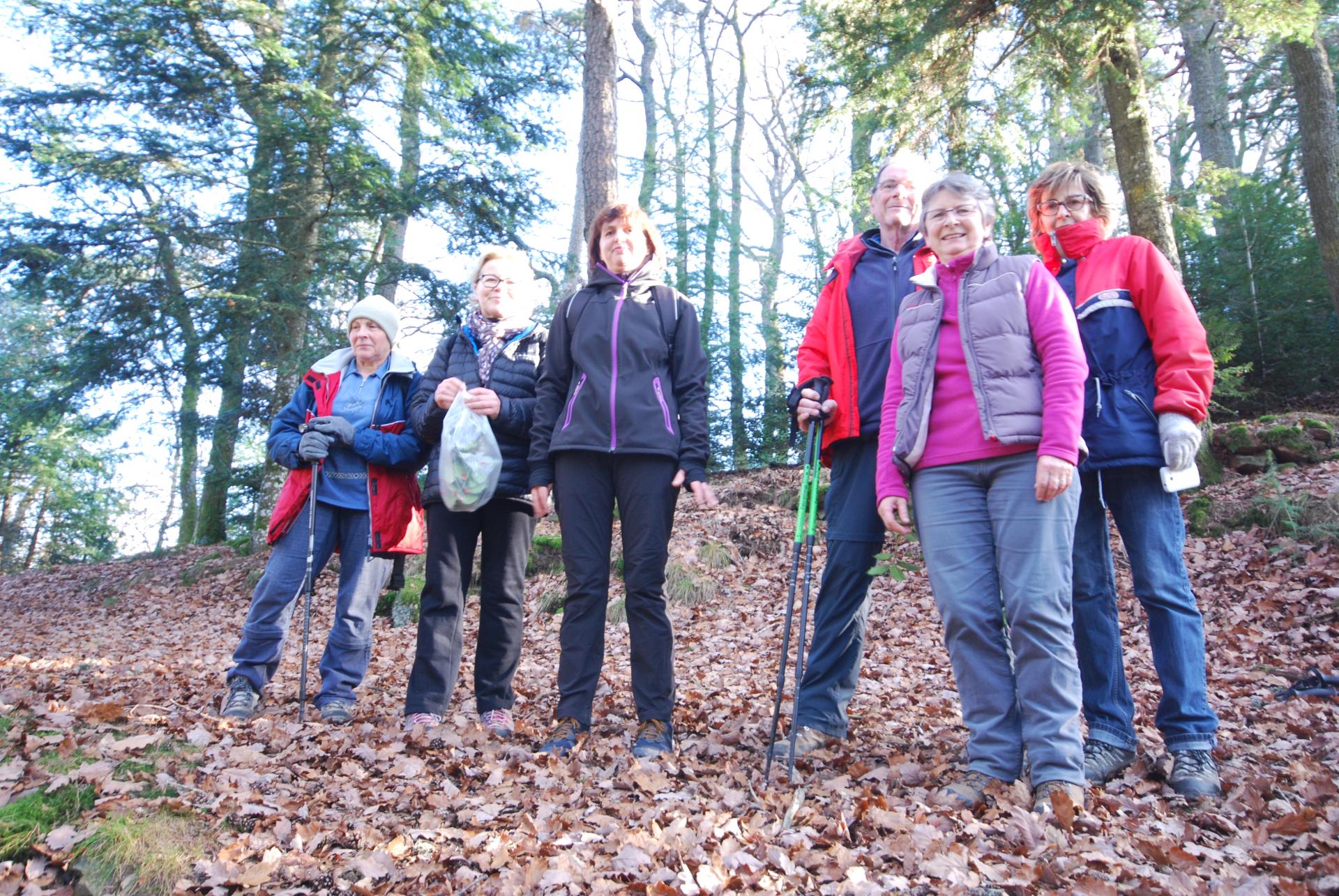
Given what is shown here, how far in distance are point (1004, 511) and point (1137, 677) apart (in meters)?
2.59

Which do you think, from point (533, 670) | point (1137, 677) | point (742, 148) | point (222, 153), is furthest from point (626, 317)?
point (742, 148)

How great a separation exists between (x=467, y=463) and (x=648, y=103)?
18.1m

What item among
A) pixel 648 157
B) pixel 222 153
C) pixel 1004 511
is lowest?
pixel 1004 511

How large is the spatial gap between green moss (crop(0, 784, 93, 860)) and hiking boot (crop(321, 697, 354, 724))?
1.30 meters

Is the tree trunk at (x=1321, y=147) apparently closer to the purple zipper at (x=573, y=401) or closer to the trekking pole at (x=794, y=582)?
the trekking pole at (x=794, y=582)

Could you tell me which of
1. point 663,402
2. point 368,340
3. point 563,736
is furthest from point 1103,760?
point 368,340

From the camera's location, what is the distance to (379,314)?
4566mm

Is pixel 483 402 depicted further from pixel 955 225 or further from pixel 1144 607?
pixel 1144 607

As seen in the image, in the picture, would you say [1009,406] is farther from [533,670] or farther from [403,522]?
[533,670]

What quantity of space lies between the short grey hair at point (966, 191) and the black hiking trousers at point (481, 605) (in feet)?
7.03

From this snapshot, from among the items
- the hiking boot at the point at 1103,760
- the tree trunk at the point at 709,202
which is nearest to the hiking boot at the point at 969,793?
the hiking boot at the point at 1103,760

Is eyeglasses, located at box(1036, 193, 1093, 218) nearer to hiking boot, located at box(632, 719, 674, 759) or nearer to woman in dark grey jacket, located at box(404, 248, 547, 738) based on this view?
woman in dark grey jacket, located at box(404, 248, 547, 738)

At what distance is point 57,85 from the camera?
10.2 meters

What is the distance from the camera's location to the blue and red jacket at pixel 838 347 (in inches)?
140
